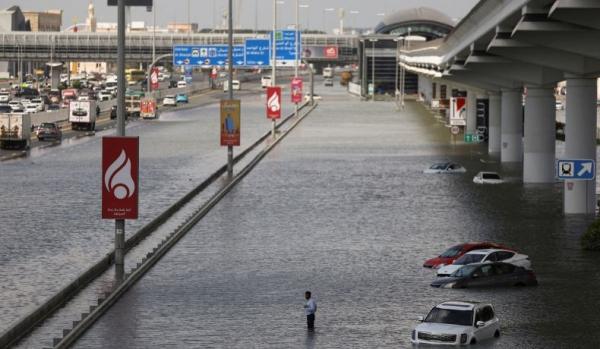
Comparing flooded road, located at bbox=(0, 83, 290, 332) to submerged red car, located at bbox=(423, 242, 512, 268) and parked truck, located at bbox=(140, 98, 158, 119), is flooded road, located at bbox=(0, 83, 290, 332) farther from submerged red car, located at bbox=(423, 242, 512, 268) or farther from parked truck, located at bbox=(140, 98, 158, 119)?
parked truck, located at bbox=(140, 98, 158, 119)

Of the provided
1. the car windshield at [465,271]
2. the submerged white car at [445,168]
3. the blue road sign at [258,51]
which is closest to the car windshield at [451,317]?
the car windshield at [465,271]

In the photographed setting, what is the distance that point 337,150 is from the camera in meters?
99.9

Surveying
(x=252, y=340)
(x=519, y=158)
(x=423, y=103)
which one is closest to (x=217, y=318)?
(x=252, y=340)

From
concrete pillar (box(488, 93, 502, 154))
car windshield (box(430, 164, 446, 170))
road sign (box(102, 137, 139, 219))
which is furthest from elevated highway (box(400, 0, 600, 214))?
road sign (box(102, 137, 139, 219))

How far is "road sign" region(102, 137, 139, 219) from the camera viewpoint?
136ft

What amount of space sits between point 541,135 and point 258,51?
77354 millimetres

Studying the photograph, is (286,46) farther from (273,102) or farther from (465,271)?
(465,271)

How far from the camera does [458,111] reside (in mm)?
112875

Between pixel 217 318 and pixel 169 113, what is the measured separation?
12992 cm

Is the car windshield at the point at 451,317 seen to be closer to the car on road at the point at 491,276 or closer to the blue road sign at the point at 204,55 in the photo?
the car on road at the point at 491,276

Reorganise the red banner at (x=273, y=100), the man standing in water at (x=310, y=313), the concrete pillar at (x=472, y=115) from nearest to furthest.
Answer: the man standing in water at (x=310, y=313) → the red banner at (x=273, y=100) → the concrete pillar at (x=472, y=115)

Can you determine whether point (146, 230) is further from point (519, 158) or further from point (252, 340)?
point (519, 158)

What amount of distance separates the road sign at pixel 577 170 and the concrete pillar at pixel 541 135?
1754 centimetres

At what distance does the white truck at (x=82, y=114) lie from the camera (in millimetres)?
118938
